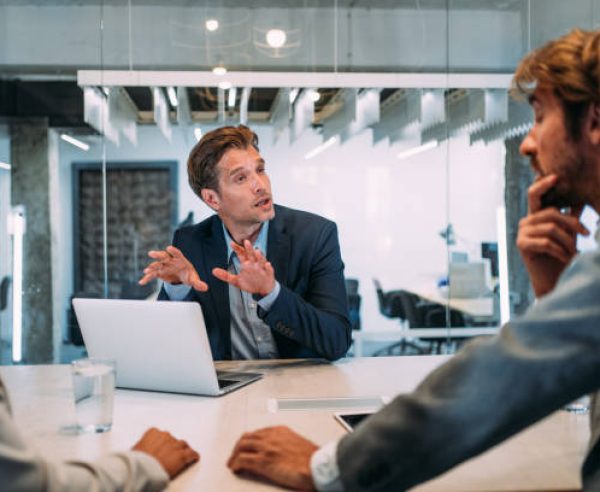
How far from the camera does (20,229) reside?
5.39 m

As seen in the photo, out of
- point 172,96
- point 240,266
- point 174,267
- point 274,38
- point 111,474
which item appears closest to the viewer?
point 111,474

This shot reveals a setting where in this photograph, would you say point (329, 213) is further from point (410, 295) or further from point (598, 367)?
point (598, 367)

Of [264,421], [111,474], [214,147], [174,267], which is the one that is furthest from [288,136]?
[111,474]

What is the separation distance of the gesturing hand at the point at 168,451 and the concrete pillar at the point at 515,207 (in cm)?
469

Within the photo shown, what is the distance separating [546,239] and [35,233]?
14.9 ft

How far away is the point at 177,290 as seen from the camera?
8.29ft

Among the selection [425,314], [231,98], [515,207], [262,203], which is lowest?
[425,314]

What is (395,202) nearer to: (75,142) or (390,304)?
(390,304)

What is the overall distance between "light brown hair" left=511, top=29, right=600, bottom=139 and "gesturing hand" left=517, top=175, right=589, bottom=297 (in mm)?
235

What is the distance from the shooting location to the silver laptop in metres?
1.85

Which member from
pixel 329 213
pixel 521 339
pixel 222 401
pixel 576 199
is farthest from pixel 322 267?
pixel 329 213

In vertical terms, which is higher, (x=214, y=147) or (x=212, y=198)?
(x=214, y=147)

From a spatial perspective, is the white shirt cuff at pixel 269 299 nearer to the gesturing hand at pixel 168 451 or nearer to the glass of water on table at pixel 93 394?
the glass of water on table at pixel 93 394

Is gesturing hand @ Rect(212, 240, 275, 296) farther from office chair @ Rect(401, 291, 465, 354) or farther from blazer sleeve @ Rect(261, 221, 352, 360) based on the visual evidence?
office chair @ Rect(401, 291, 465, 354)
